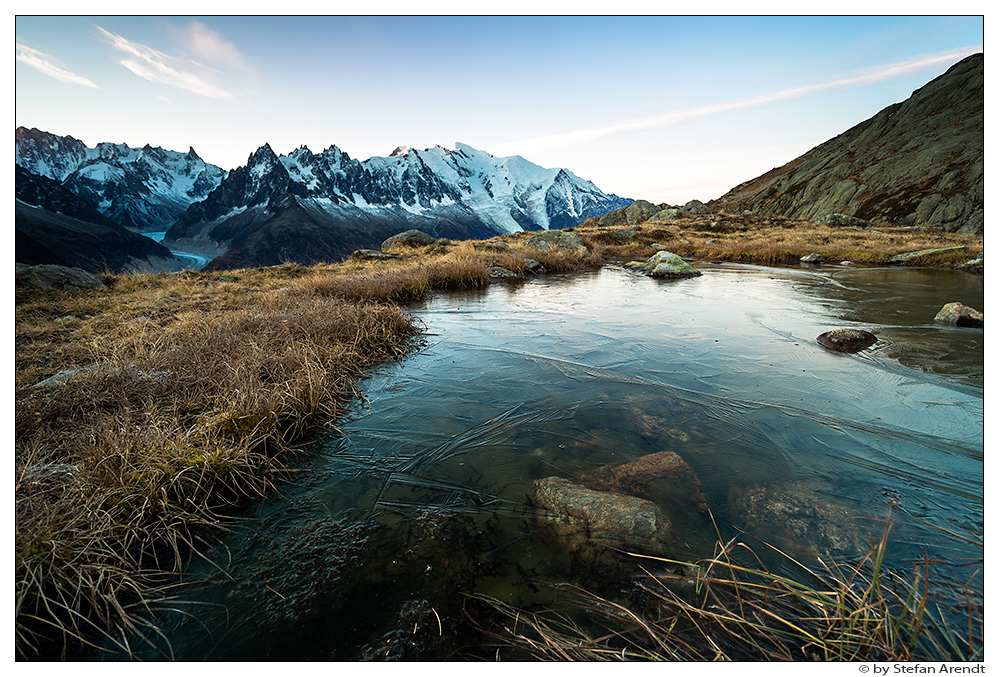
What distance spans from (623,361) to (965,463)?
A: 3589mm

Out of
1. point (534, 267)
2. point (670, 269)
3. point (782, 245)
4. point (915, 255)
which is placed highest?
point (782, 245)

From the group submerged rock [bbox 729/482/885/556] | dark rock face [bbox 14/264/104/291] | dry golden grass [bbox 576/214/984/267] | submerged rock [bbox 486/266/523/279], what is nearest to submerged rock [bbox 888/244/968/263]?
Result: dry golden grass [bbox 576/214/984/267]

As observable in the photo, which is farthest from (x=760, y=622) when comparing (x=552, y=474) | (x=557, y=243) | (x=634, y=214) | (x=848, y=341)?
(x=634, y=214)

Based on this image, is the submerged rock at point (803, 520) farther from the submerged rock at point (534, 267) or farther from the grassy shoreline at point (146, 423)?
the submerged rock at point (534, 267)

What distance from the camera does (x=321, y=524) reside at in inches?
110

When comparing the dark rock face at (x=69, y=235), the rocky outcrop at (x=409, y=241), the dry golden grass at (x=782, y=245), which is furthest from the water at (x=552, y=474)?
Answer: the dark rock face at (x=69, y=235)

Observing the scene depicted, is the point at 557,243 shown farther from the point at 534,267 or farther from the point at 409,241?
the point at 409,241

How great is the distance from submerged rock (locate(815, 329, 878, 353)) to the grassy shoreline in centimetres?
757

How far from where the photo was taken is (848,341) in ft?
21.3

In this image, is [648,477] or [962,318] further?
[962,318]

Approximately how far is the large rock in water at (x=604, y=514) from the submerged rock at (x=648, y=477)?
0.13m

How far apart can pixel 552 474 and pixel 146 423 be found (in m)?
3.58

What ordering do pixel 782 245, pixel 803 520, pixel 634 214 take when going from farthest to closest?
pixel 634 214 < pixel 782 245 < pixel 803 520
